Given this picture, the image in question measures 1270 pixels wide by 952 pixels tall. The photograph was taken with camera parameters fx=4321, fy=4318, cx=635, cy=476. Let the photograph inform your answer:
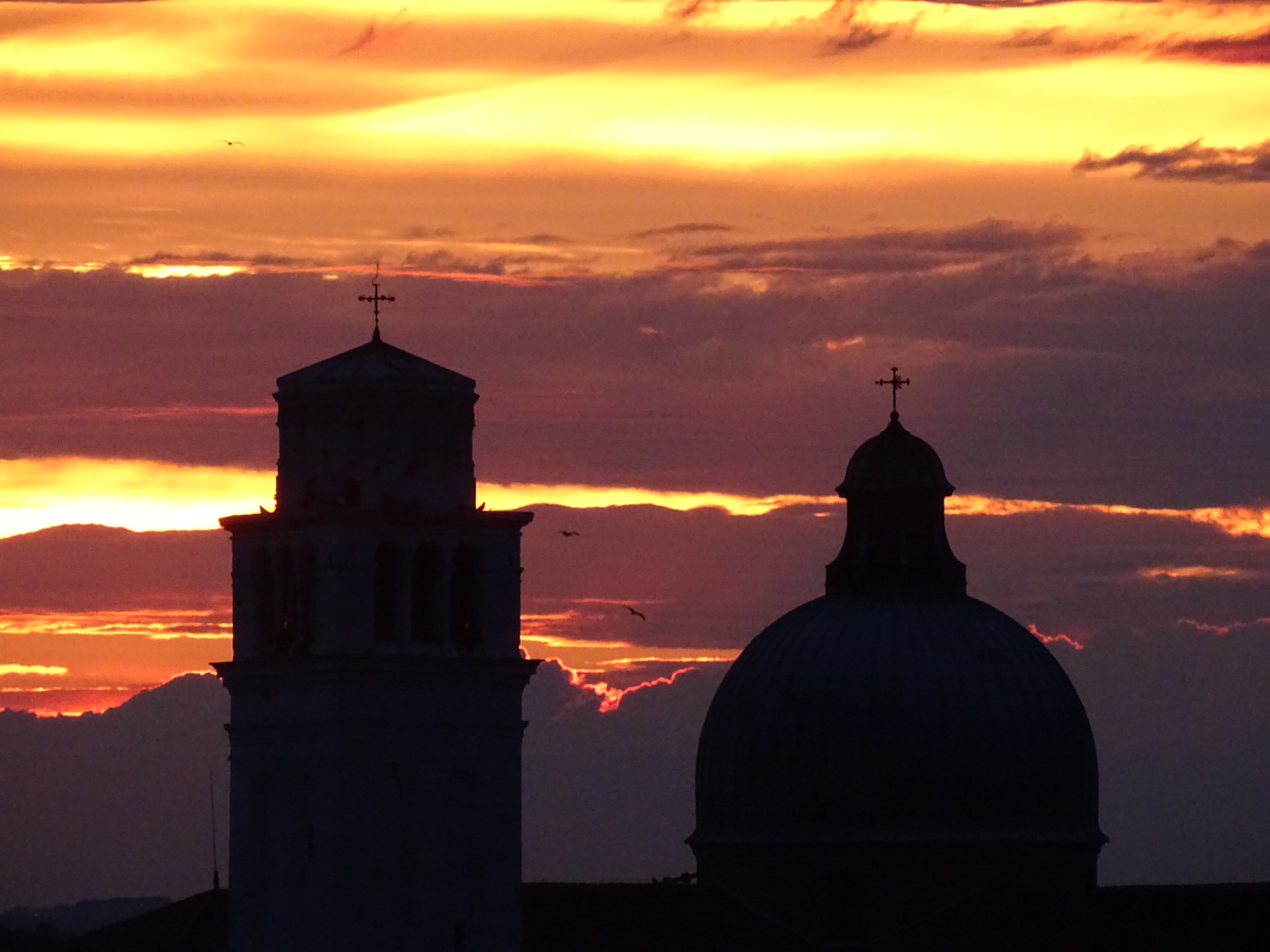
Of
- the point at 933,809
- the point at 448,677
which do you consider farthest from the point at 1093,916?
the point at 448,677

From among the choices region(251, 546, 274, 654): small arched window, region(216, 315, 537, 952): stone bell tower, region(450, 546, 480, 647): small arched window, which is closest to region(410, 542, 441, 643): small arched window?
region(216, 315, 537, 952): stone bell tower

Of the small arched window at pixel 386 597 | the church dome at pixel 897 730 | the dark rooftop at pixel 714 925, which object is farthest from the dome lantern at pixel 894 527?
the small arched window at pixel 386 597

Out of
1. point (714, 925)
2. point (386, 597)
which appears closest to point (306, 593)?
point (386, 597)

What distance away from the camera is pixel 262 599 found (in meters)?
102

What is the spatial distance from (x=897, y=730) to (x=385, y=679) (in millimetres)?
19646

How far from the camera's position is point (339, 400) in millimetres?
99250

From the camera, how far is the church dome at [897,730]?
11375 cm

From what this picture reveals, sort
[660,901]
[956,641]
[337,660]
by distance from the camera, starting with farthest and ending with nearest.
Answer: [956,641] → [660,901] → [337,660]

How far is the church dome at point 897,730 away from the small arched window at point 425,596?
17244 millimetres

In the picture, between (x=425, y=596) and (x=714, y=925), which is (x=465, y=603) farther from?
(x=714, y=925)

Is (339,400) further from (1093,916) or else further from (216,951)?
(1093,916)

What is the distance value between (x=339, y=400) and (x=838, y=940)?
22.7 meters

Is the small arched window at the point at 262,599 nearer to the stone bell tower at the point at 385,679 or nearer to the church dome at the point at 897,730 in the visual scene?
the stone bell tower at the point at 385,679

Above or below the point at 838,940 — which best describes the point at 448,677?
above
